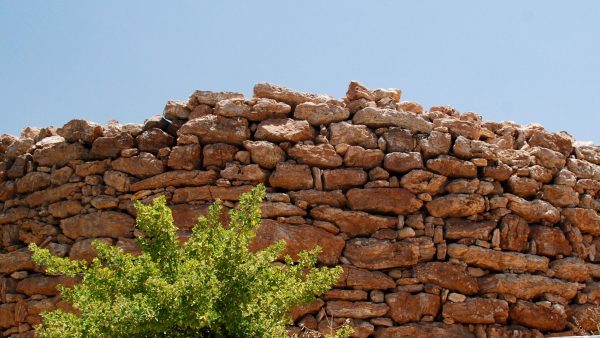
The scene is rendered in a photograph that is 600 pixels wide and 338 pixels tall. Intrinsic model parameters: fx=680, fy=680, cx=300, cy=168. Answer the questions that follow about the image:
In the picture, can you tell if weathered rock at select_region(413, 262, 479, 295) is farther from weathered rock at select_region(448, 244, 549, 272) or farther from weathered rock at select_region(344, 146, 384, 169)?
weathered rock at select_region(344, 146, 384, 169)

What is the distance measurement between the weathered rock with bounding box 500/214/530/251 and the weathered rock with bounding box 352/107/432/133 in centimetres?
124

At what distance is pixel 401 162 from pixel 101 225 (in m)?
3.11

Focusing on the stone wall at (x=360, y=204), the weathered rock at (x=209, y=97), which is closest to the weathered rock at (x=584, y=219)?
the stone wall at (x=360, y=204)

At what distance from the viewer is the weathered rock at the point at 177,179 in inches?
270

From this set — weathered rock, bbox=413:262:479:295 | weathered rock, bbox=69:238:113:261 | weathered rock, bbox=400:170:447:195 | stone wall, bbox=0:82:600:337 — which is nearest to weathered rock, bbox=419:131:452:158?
stone wall, bbox=0:82:600:337

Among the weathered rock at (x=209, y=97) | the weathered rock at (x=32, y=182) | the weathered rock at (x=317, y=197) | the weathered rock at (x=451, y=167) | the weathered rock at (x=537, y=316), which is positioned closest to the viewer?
the weathered rock at (x=537, y=316)

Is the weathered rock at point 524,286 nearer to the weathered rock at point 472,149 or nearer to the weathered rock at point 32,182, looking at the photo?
the weathered rock at point 472,149

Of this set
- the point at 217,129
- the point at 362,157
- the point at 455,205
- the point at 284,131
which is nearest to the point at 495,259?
the point at 455,205

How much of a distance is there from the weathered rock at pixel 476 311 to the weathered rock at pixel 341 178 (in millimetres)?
1502

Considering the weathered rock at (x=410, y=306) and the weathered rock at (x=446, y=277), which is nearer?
the weathered rock at (x=410, y=306)

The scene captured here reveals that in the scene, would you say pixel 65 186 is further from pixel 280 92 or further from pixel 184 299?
pixel 184 299

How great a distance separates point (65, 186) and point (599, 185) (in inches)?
228

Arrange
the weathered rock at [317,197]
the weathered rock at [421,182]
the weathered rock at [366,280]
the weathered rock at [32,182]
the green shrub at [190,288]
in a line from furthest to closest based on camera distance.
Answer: the weathered rock at [32,182], the weathered rock at [421,182], the weathered rock at [317,197], the weathered rock at [366,280], the green shrub at [190,288]

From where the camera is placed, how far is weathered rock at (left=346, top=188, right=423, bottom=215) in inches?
269
